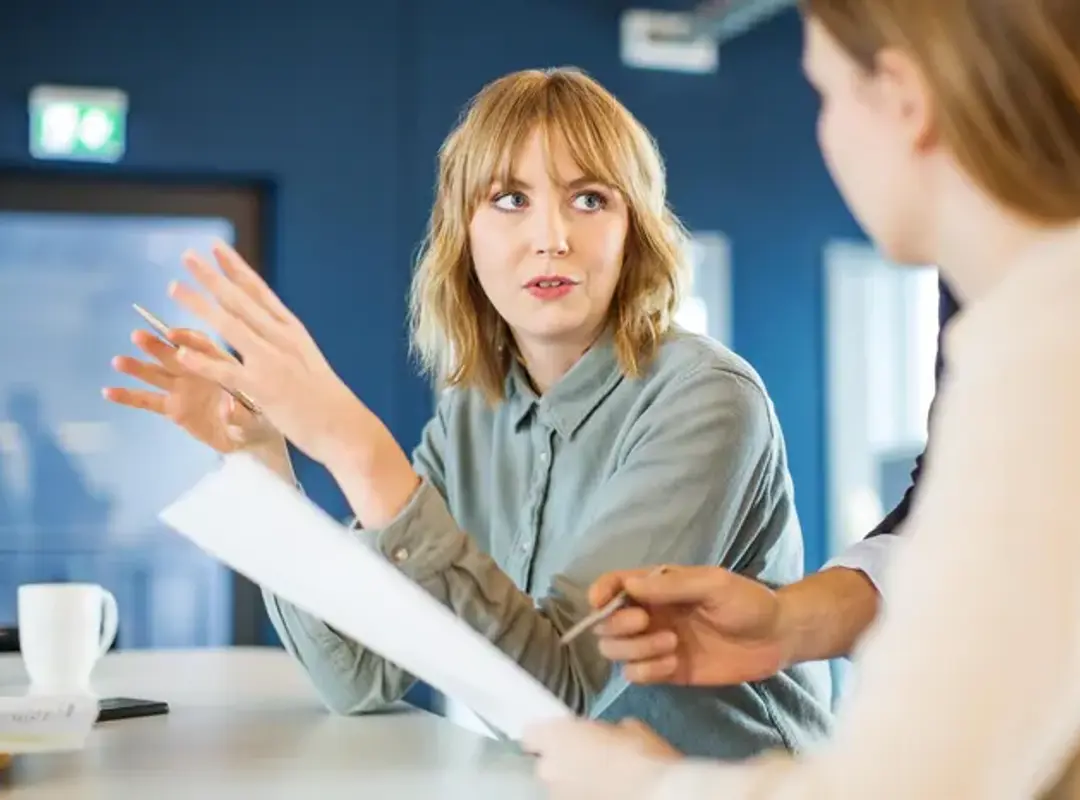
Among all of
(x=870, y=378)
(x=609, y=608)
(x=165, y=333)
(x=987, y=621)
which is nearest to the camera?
(x=987, y=621)

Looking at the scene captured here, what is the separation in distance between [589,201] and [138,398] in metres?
→ 0.53

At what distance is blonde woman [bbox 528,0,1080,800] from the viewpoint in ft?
1.94

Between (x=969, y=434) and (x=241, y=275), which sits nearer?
(x=969, y=434)

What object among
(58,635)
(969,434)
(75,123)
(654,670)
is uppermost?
(75,123)

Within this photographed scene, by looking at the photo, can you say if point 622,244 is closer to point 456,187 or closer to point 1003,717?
point 456,187

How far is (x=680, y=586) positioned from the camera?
41.1 inches

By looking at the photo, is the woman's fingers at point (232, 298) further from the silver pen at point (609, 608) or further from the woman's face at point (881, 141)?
the woman's face at point (881, 141)

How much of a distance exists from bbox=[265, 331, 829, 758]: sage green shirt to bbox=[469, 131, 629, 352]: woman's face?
6cm

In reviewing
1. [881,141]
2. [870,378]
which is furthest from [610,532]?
[870,378]

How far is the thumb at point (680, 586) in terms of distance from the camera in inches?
40.5

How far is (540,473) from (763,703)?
0.35 m

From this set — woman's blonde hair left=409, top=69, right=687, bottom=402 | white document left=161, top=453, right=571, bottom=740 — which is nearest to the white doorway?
woman's blonde hair left=409, top=69, right=687, bottom=402

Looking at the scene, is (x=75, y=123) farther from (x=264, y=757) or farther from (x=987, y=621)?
(x=987, y=621)

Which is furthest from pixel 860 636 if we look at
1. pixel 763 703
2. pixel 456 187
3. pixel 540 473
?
pixel 456 187
